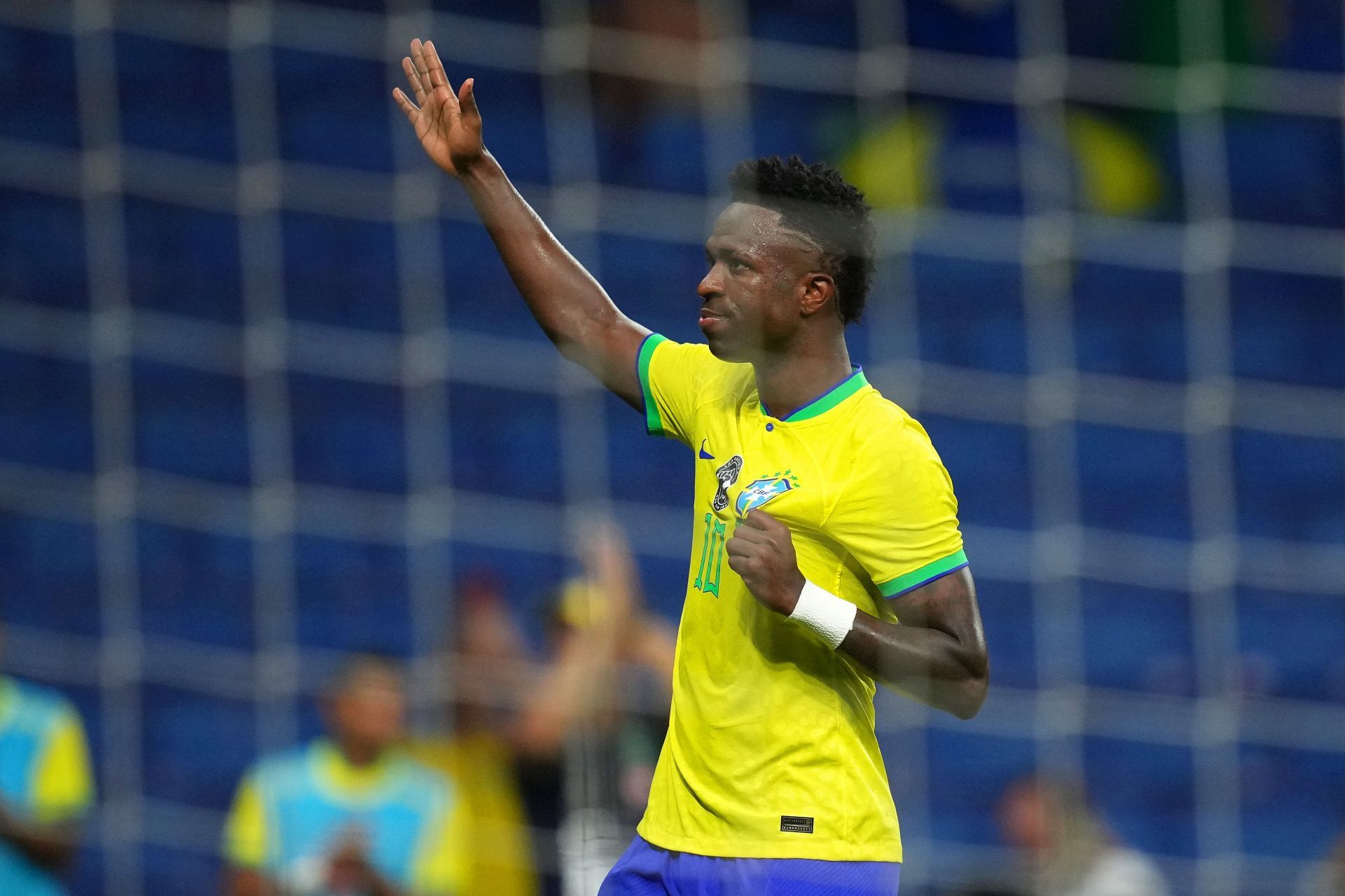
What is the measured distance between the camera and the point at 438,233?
7.64 meters

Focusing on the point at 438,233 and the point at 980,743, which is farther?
the point at 438,233

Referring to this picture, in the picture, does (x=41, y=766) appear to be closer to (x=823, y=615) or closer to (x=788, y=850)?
(x=788, y=850)

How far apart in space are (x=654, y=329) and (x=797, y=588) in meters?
4.72

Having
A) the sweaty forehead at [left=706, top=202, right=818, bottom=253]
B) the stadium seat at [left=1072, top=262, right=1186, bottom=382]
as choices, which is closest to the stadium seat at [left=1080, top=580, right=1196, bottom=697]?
the stadium seat at [left=1072, top=262, right=1186, bottom=382]

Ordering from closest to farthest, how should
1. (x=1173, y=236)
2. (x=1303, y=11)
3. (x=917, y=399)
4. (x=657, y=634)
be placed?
(x=657, y=634) < (x=917, y=399) < (x=1173, y=236) < (x=1303, y=11)

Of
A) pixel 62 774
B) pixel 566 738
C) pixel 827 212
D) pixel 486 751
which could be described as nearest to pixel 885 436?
pixel 827 212

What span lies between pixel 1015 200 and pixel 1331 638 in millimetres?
2216

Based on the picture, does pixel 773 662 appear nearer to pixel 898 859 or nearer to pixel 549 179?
pixel 898 859

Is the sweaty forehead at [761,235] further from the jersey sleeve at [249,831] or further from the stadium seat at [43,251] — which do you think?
the stadium seat at [43,251]

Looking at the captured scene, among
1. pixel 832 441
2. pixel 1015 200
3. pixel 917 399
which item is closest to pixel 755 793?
pixel 832 441

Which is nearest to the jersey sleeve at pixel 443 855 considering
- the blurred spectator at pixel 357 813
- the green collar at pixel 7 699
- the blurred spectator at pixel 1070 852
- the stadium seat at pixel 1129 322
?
the blurred spectator at pixel 357 813

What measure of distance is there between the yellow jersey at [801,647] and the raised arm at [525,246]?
40 cm

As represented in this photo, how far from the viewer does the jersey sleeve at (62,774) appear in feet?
16.5

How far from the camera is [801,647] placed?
8.57 ft
